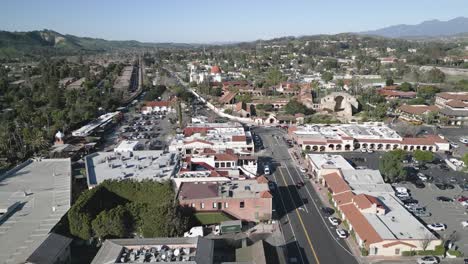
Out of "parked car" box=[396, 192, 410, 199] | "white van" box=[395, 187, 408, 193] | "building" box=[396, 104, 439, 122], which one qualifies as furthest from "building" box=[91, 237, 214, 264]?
"building" box=[396, 104, 439, 122]

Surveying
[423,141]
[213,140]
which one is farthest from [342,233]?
[423,141]

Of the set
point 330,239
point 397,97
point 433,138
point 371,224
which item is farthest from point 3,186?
point 397,97

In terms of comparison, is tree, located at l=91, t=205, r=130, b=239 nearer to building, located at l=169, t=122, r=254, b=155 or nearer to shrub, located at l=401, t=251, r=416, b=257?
building, located at l=169, t=122, r=254, b=155

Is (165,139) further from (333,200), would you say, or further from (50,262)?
(50,262)

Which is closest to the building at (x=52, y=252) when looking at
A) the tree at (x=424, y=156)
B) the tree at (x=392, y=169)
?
the tree at (x=392, y=169)

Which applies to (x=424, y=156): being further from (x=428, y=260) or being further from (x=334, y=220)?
(x=428, y=260)
